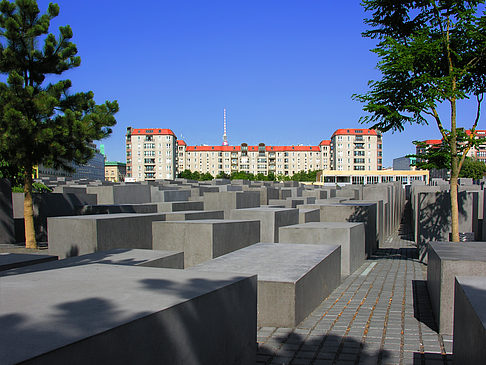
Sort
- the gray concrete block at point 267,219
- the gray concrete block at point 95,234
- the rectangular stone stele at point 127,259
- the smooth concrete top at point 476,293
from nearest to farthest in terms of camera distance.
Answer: the smooth concrete top at point 476,293 < the rectangular stone stele at point 127,259 < the gray concrete block at point 95,234 < the gray concrete block at point 267,219

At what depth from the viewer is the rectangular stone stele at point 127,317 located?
2062 millimetres

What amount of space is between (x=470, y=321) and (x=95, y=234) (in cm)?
627

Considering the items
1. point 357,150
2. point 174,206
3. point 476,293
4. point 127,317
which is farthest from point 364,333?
point 357,150

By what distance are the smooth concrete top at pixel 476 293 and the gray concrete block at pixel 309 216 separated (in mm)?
8310

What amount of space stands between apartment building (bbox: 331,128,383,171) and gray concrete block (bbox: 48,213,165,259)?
11997cm

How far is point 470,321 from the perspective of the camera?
304 centimetres

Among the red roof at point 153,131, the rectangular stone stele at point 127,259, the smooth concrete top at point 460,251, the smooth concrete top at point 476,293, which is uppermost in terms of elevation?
the red roof at point 153,131

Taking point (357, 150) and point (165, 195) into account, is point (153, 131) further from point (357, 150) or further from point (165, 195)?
point (165, 195)

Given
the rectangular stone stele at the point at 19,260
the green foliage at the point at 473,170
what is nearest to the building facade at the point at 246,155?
the green foliage at the point at 473,170

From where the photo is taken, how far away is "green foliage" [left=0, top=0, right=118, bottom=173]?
10945mm

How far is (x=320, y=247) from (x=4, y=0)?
Result: 10.5m

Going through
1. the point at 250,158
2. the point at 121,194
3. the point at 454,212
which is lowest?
the point at 454,212

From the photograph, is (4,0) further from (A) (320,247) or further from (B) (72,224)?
(A) (320,247)

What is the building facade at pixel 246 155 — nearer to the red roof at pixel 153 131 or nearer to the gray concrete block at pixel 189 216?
the red roof at pixel 153 131
